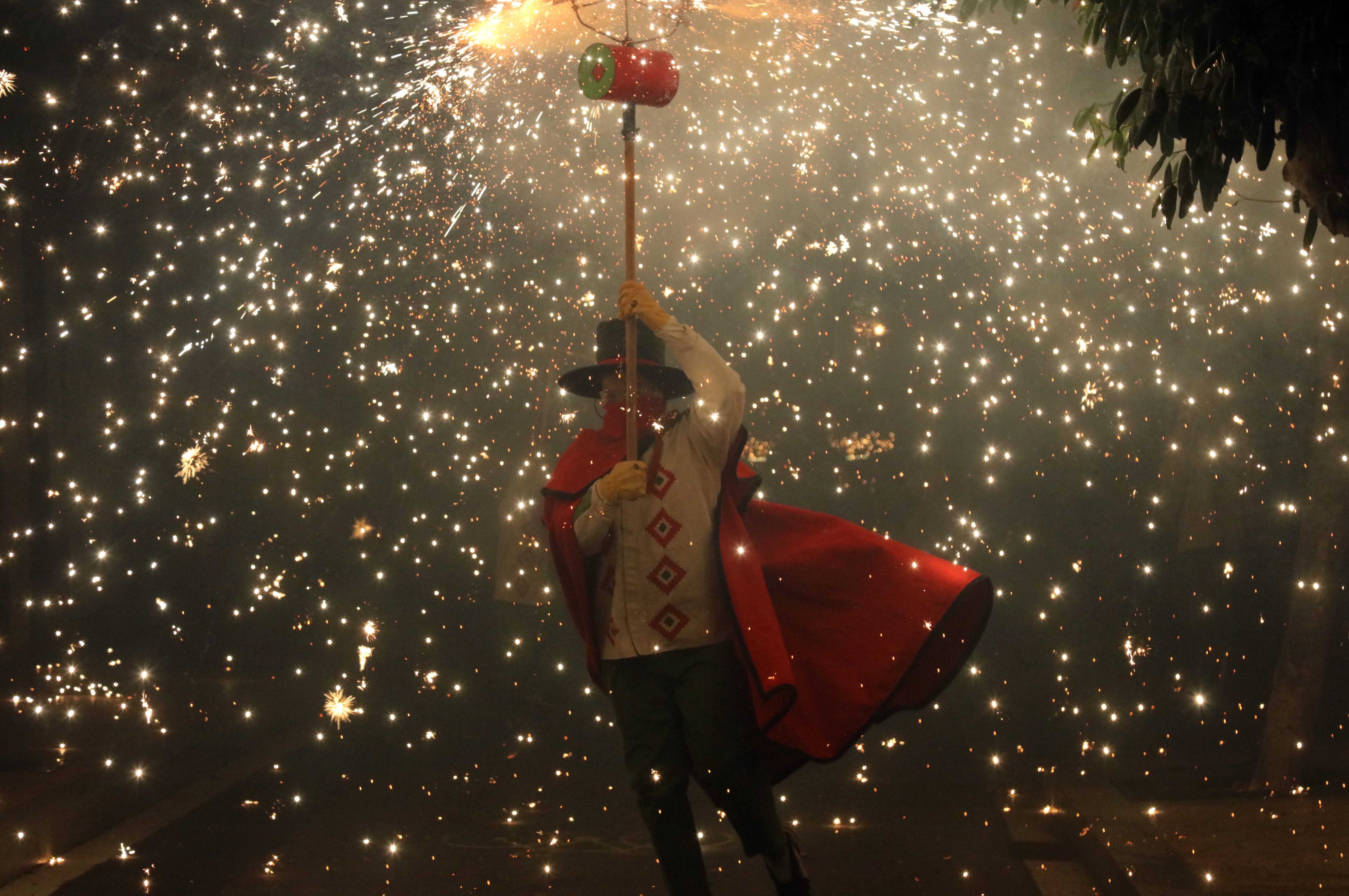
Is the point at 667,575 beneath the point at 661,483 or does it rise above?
beneath

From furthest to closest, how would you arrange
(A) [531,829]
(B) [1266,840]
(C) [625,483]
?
(A) [531,829] < (B) [1266,840] < (C) [625,483]

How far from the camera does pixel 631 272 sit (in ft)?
12.9

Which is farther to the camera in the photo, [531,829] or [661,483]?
[531,829]

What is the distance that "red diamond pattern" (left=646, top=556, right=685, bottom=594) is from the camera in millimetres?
3857

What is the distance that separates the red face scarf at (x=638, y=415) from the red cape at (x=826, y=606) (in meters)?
0.04

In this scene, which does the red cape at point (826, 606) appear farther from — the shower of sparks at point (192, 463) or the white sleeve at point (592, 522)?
the shower of sparks at point (192, 463)

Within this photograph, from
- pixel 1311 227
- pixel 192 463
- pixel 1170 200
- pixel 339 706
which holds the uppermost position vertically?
pixel 1170 200

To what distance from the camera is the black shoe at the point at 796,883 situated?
3846 millimetres

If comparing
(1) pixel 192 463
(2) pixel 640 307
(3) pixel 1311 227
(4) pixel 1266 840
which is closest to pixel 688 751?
(2) pixel 640 307

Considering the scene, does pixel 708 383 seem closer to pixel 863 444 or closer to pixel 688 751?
pixel 688 751

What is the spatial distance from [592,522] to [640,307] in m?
0.82

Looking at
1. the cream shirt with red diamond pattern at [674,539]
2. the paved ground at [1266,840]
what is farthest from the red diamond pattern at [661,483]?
the paved ground at [1266,840]

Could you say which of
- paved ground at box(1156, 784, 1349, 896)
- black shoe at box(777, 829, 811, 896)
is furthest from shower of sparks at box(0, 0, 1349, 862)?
black shoe at box(777, 829, 811, 896)

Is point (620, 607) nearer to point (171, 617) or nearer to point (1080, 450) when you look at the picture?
point (1080, 450)
